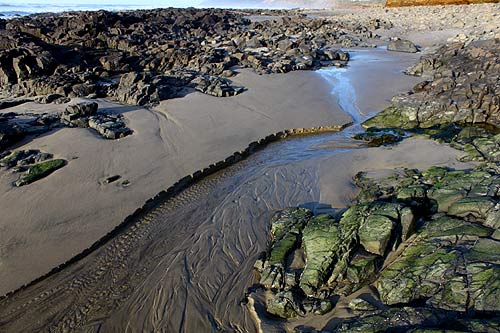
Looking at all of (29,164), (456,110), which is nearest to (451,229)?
(456,110)

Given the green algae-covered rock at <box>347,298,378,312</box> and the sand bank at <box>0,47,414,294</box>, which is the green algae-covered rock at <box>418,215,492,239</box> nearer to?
the green algae-covered rock at <box>347,298,378,312</box>

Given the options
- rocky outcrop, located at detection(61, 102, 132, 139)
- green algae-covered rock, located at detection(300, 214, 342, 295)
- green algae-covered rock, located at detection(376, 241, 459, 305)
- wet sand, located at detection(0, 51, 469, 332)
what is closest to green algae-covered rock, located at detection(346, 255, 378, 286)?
green algae-covered rock, located at detection(376, 241, 459, 305)

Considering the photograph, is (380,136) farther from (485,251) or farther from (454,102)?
(485,251)

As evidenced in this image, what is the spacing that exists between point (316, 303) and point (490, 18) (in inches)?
1503

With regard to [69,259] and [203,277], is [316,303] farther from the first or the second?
[69,259]

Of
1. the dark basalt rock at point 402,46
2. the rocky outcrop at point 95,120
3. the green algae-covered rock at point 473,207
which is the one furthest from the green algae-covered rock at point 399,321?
the dark basalt rock at point 402,46

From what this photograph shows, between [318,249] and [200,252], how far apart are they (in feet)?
9.50

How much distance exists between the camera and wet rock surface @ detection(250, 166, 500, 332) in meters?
4.95

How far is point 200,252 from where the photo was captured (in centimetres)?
820

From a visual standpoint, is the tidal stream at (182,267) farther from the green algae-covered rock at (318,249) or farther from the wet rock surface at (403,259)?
the green algae-covered rock at (318,249)

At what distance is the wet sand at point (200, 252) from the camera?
6555 millimetres

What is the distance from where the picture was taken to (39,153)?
11672 millimetres

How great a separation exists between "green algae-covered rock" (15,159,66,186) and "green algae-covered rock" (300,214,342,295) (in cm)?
824

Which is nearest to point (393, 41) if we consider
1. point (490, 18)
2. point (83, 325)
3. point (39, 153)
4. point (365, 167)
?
point (490, 18)
